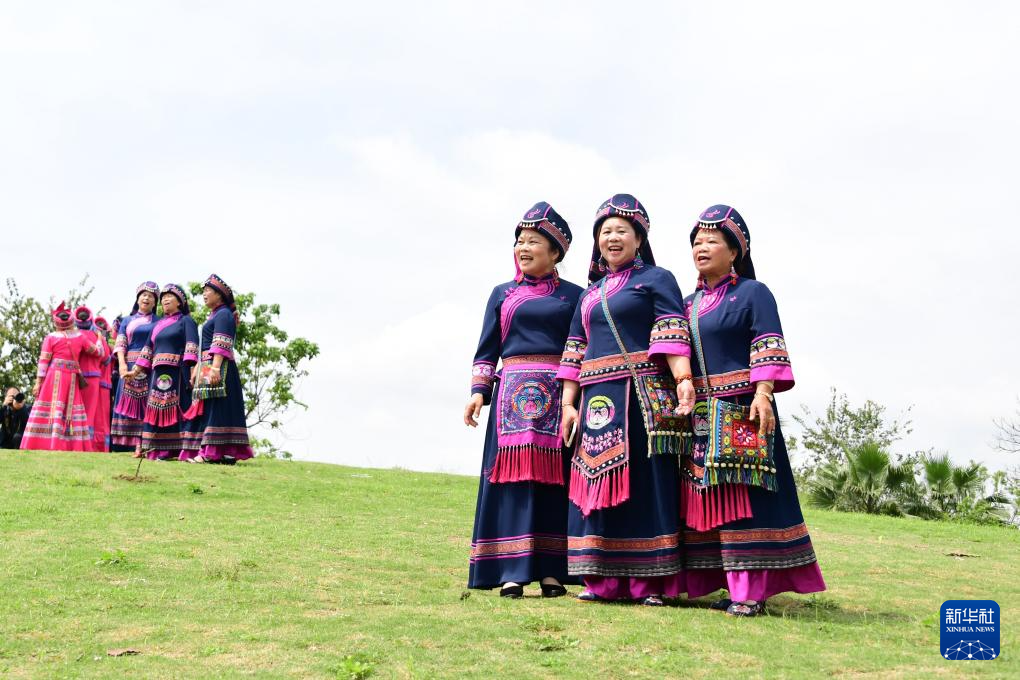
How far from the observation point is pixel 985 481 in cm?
1580

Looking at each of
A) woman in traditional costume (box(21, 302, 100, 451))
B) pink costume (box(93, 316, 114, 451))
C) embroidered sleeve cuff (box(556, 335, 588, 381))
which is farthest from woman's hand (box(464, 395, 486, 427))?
pink costume (box(93, 316, 114, 451))

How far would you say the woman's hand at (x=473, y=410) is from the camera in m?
7.10

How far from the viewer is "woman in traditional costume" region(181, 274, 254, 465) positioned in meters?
14.2

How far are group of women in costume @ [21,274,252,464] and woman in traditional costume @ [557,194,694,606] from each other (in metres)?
8.77

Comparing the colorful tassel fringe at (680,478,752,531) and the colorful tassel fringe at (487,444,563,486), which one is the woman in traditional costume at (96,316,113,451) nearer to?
the colorful tassel fringe at (487,444,563,486)

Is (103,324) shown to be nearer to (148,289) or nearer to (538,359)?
(148,289)

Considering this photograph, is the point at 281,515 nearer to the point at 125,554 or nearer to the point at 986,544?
the point at 125,554

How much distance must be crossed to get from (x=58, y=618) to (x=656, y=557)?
362cm

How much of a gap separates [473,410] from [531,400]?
51 centimetres

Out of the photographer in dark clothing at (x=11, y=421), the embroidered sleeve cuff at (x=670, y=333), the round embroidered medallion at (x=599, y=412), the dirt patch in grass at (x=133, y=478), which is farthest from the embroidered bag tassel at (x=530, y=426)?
the photographer in dark clothing at (x=11, y=421)

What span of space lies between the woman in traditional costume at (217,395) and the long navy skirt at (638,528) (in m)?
8.96

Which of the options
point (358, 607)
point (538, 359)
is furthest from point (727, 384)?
point (358, 607)

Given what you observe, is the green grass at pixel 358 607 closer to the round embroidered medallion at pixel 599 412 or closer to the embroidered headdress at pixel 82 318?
the round embroidered medallion at pixel 599 412

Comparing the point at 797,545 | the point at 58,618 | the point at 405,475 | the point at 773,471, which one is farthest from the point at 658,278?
the point at 405,475
